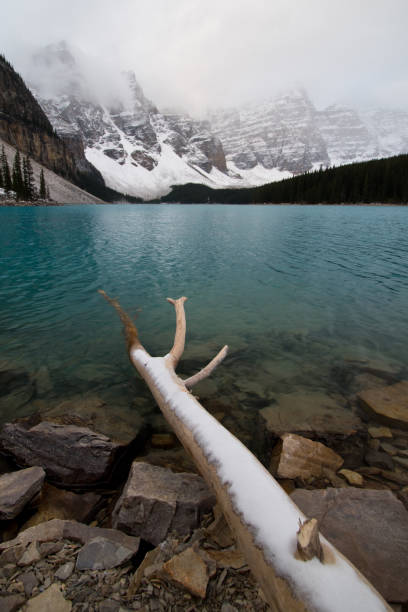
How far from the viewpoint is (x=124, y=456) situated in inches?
194

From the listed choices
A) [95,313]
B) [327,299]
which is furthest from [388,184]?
[95,313]

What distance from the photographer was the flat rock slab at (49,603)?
8.02 ft

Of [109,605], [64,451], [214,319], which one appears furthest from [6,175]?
[109,605]

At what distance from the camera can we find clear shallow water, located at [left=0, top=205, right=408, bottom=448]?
737cm

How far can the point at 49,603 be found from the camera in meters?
2.49

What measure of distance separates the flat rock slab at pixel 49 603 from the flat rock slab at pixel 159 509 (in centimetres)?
95

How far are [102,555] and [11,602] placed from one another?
30.8 inches

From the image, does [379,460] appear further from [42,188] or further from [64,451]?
[42,188]

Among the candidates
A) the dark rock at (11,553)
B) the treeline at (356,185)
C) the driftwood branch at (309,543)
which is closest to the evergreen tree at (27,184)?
the treeline at (356,185)

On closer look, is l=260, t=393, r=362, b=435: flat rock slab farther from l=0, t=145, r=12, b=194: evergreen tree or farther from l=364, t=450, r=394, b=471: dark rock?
l=0, t=145, r=12, b=194: evergreen tree

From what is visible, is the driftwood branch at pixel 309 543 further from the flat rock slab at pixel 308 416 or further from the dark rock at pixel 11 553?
the flat rock slab at pixel 308 416

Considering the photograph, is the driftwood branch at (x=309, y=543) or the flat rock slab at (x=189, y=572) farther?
the flat rock slab at (x=189, y=572)

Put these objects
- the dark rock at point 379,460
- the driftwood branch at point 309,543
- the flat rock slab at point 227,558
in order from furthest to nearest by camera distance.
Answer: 1. the dark rock at point 379,460
2. the flat rock slab at point 227,558
3. the driftwood branch at point 309,543

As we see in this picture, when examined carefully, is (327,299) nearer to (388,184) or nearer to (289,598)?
(289,598)
